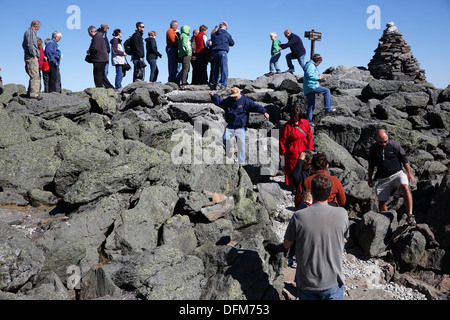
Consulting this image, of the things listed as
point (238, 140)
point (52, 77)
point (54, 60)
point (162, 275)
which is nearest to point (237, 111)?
point (238, 140)

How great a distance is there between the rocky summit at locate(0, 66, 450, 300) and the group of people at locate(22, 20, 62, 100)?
3.14 feet

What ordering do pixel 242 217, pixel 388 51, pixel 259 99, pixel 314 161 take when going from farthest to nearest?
pixel 388 51 → pixel 259 99 → pixel 242 217 → pixel 314 161

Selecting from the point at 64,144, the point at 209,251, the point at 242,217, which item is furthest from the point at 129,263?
the point at 64,144

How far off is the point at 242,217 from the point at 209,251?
1.89 meters

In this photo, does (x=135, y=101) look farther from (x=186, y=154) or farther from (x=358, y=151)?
(x=358, y=151)

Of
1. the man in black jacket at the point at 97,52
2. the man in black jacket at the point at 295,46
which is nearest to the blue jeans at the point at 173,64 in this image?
the man in black jacket at the point at 97,52

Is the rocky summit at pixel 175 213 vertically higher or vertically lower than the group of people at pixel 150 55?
lower

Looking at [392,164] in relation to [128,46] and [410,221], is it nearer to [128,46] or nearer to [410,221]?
[410,221]

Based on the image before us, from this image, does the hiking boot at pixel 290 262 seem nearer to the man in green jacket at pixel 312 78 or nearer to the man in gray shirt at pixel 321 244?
the man in gray shirt at pixel 321 244

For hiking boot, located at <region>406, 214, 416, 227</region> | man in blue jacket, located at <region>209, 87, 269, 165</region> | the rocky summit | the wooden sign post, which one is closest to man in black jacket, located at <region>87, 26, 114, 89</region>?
the rocky summit

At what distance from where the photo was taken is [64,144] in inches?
456

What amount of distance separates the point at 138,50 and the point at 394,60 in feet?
60.8

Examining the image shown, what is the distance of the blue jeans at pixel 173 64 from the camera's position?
790 inches

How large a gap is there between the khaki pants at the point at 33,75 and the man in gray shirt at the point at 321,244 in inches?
592
